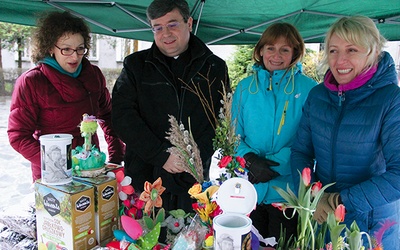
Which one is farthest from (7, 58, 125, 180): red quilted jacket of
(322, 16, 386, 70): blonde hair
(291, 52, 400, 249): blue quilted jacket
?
(322, 16, 386, 70): blonde hair

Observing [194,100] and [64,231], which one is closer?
[64,231]

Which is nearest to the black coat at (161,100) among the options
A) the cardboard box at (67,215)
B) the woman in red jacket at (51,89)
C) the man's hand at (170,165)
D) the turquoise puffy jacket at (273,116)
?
the man's hand at (170,165)

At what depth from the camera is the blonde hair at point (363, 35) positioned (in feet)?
4.47

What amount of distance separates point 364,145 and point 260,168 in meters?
0.54

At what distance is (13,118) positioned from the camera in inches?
70.4

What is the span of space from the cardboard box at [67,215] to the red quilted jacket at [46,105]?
0.63 meters

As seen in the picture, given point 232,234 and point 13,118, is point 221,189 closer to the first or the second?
point 232,234

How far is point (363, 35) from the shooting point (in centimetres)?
136

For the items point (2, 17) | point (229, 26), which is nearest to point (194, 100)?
point (229, 26)

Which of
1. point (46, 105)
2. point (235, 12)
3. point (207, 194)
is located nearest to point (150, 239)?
point (207, 194)

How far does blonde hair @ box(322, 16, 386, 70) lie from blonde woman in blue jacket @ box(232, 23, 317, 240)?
467 mm

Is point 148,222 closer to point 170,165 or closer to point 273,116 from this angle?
point 170,165

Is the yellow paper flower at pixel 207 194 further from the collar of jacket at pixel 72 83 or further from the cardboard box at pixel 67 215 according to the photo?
the collar of jacket at pixel 72 83

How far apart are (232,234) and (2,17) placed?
2.65 metres
